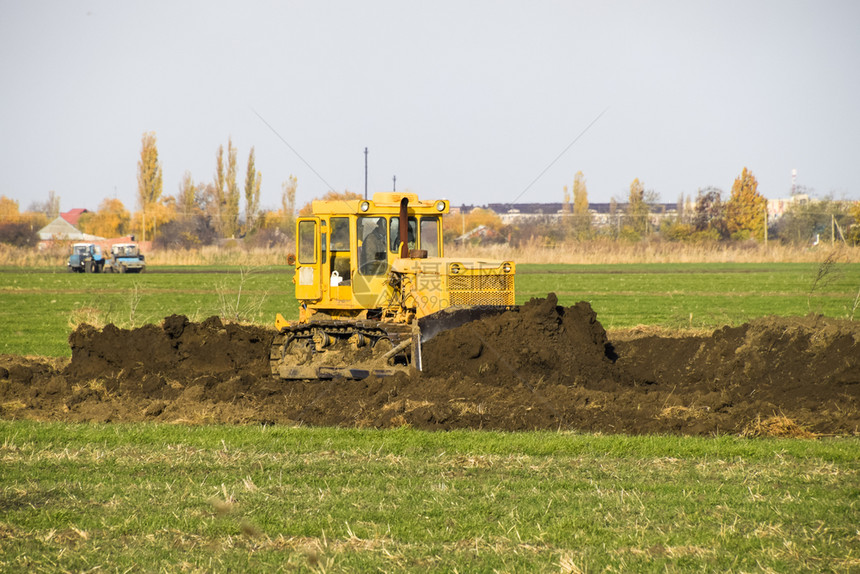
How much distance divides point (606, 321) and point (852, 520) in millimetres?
18167

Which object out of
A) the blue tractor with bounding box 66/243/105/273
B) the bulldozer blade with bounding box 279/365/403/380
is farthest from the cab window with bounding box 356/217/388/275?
the blue tractor with bounding box 66/243/105/273

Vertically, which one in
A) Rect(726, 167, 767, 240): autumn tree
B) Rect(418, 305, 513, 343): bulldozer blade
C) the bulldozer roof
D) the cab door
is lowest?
Rect(418, 305, 513, 343): bulldozer blade

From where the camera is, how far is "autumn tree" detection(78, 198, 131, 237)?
4884 inches

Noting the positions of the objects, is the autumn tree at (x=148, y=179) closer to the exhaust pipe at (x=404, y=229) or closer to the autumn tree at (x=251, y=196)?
the autumn tree at (x=251, y=196)

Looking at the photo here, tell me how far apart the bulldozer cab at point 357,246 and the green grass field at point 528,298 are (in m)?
4.55

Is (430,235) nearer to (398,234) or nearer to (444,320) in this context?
(398,234)

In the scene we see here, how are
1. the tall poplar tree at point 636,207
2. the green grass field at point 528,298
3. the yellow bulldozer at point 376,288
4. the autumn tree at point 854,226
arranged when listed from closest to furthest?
the yellow bulldozer at point 376,288 < the green grass field at point 528,298 < the autumn tree at point 854,226 < the tall poplar tree at point 636,207

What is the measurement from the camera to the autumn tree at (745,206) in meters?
103

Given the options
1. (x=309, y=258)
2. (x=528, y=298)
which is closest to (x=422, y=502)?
(x=309, y=258)

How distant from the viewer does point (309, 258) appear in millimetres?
15195

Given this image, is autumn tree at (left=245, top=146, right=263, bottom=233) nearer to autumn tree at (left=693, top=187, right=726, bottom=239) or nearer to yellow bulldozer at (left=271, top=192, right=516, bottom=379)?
autumn tree at (left=693, top=187, right=726, bottom=239)

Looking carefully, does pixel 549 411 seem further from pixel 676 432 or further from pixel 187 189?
pixel 187 189

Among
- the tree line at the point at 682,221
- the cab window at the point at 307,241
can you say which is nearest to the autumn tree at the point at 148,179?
the tree line at the point at 682,221

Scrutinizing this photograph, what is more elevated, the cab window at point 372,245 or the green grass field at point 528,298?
the cab window at point 372,245
